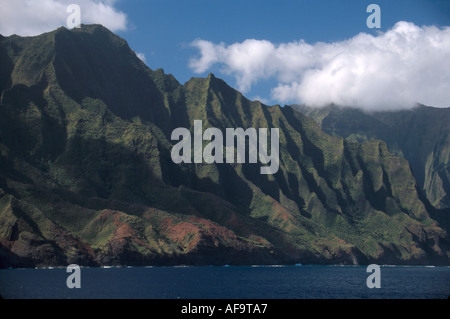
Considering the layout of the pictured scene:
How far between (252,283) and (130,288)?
1705 inches

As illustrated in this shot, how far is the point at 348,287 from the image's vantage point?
176 m

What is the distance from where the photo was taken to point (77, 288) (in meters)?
154
